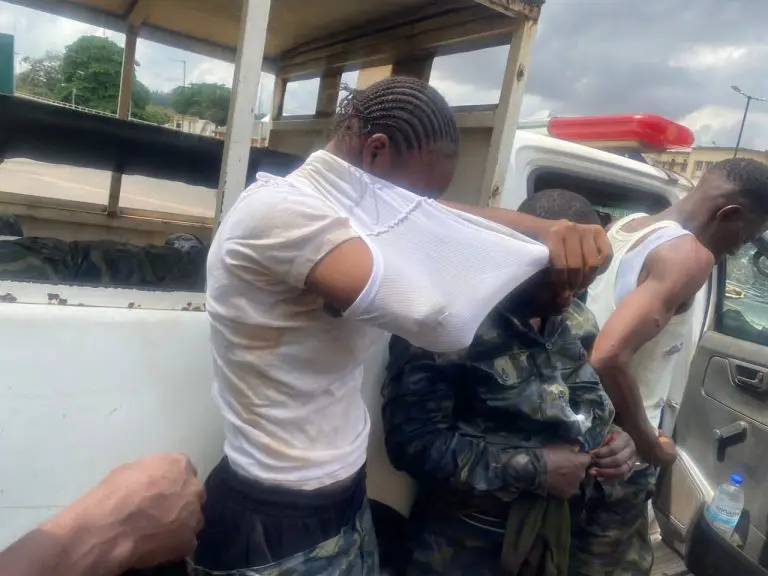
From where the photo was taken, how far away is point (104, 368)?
1.18 meters

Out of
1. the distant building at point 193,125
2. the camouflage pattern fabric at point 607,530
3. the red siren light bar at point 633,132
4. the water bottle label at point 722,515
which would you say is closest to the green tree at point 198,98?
the distant building at point 193,125

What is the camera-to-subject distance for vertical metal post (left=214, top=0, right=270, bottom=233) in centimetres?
127

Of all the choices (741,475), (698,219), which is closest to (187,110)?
(698,219)

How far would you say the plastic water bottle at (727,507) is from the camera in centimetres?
237

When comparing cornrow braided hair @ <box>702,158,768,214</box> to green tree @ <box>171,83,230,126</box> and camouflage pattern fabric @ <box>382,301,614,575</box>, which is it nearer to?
camouflage pattern fabric @ <box>382,301,614,575</box>

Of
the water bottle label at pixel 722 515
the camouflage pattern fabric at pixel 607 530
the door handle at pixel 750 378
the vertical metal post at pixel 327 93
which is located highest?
the vertical metal post at pixel 327 93

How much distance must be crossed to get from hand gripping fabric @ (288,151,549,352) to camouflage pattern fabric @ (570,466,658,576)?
950 millimetres

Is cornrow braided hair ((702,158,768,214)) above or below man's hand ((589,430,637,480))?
above

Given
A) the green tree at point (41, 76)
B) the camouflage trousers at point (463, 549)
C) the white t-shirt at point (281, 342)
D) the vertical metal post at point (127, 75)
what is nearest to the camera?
the white t-shirt at point (281, 342)

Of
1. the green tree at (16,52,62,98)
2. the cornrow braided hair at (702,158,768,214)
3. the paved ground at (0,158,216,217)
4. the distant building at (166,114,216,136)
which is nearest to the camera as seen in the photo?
the cornrow braided hair at (702,158,768,214)

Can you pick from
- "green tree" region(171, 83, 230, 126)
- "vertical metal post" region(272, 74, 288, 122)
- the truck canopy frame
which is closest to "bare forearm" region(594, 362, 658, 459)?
the truck canopy frame

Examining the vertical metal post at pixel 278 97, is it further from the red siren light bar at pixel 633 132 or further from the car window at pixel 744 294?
the car window at pixel 744 294

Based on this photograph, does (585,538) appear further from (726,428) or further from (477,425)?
(726,428)

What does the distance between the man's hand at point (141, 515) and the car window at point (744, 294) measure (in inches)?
101
